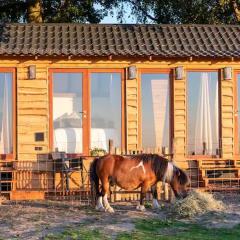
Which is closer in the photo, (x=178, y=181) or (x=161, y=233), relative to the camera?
(x=161, y=233)

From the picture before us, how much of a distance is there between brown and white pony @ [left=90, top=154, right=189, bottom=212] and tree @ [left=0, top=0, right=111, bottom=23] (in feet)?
37.3

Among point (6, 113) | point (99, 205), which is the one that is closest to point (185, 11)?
point (6, 113)

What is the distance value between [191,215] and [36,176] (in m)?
4.63

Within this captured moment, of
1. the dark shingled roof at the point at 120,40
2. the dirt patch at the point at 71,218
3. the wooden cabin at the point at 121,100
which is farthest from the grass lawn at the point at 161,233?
the dark shingled roof at the point at 120,40

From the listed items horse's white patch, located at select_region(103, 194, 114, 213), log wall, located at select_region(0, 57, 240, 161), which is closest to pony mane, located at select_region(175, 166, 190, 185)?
horse's white patch, located at select_region(103, 194, 114, 213)

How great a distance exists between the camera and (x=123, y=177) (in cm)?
1130

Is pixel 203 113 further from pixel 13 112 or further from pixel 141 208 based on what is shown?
pixel 13 112

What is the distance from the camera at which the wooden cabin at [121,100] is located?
1395cm

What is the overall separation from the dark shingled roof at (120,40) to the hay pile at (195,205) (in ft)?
14.1

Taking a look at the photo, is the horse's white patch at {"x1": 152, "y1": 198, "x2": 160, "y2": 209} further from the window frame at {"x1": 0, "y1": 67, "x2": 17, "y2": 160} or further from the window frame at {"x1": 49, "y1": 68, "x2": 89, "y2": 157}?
the window frame at {"x1": 0, "y1": 67, "x2": 17, "y2": 160}

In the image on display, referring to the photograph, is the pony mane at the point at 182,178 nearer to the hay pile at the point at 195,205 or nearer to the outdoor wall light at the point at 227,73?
the hay pile at the point at 195,205

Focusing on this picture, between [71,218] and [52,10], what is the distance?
14060 mm

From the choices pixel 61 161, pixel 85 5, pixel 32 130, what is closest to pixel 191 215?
pixel 61 161

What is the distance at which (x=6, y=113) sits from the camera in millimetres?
13992
